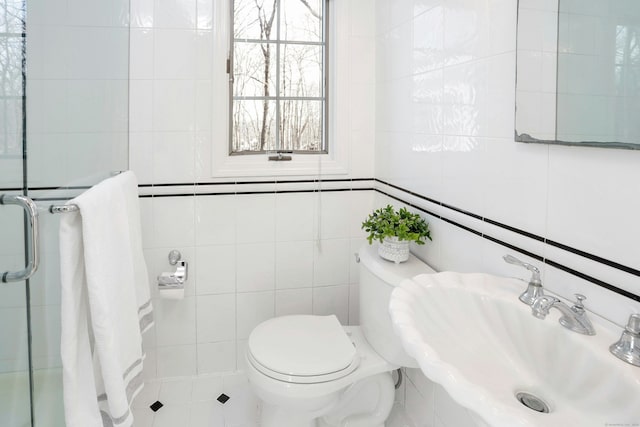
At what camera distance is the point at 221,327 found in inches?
86.9

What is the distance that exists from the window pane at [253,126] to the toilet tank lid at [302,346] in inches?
35.0

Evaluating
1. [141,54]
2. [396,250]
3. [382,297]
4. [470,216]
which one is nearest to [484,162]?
[470,216]

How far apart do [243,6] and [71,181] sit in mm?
1334

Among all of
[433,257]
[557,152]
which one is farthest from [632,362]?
[433,257]

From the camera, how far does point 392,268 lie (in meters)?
1.66

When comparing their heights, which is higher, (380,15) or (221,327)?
(380,15)

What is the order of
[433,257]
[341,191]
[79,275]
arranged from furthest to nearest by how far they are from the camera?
[341,191] < [433,257] < [79,275]

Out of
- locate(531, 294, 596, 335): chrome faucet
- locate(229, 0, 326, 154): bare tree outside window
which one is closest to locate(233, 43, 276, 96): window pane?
locate(229, 0, 326, 154): bare tree outside window

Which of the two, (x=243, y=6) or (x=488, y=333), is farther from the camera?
(x=243, y=6)

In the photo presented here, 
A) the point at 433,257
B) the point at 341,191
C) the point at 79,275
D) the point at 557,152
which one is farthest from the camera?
the point at 341,191

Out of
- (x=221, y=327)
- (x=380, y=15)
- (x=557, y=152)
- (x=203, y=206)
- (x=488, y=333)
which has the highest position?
(x=380, y=15)

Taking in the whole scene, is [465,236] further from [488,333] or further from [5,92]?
[5,92]

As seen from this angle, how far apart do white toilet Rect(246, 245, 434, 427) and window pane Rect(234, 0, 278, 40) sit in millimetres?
1194

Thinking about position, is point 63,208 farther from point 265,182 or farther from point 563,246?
point 563,246
